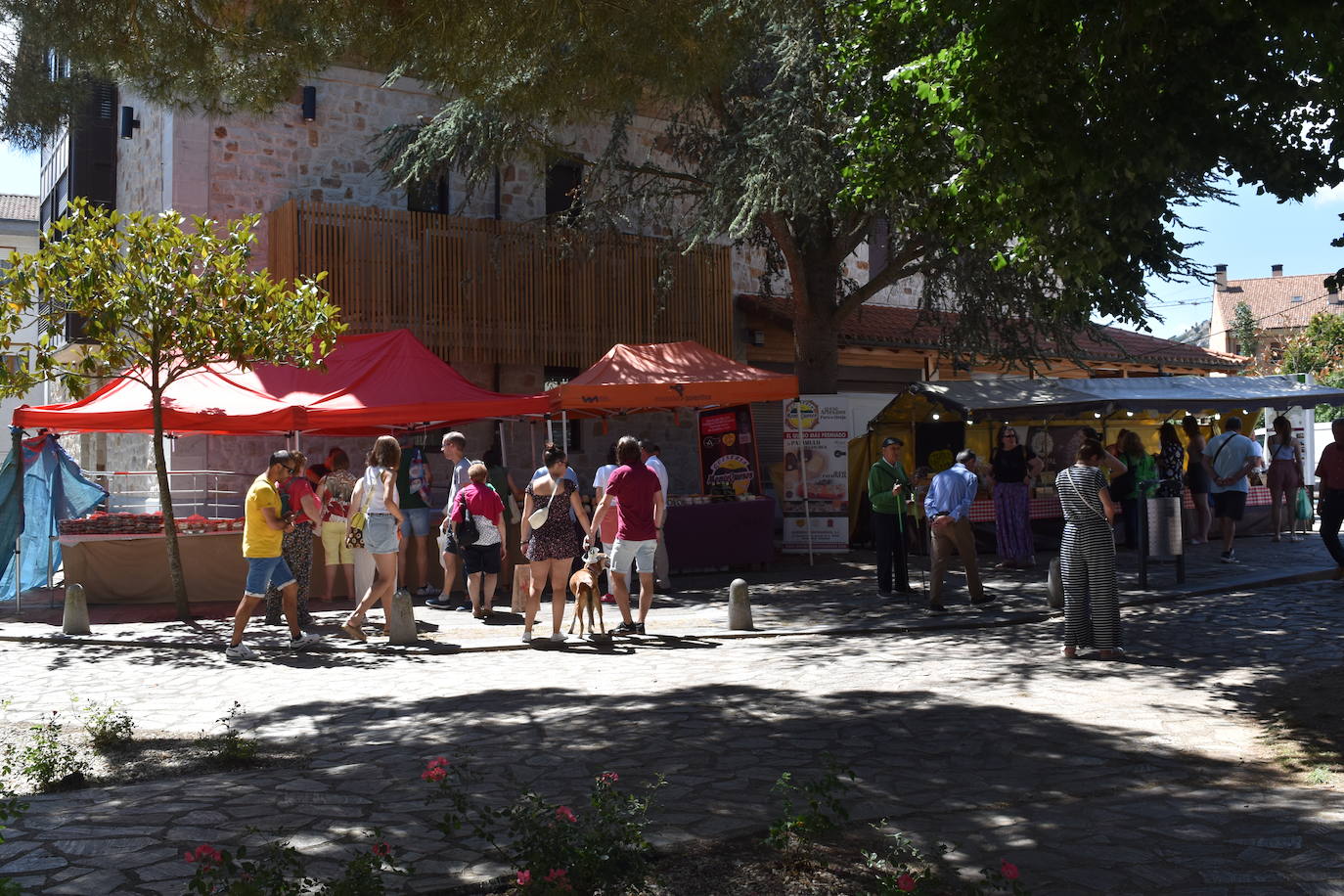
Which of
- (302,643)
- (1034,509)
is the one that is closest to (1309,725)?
(302,643)

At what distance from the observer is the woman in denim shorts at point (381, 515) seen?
1114 cm

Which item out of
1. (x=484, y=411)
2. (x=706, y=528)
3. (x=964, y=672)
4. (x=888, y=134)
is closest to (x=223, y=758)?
(x=964, y=672)

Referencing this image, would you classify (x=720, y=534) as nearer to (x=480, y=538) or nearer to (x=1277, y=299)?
(x=480, y=538)

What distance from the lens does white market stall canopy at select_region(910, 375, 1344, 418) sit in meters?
17.8

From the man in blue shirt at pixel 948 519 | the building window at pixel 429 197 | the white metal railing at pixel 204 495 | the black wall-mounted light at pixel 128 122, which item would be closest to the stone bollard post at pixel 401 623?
the man in blue shirt at pixel 948 519

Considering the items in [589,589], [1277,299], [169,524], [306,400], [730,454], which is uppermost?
[1277,299]

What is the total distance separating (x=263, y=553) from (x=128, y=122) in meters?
13.1

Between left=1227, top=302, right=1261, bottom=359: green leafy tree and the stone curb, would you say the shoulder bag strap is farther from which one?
left=1227, top=302, right=1261, bottom=359: green leafy tree

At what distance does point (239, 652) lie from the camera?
33.6 ft

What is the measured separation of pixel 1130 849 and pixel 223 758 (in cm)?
434

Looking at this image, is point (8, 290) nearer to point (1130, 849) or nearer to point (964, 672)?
point (964, 672)

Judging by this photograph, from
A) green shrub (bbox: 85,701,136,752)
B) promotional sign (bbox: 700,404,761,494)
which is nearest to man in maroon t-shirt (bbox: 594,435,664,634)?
green shrub (bbox: 85,701,136,752)

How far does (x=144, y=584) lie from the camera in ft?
45.3

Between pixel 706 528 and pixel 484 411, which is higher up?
pixel 484 411
